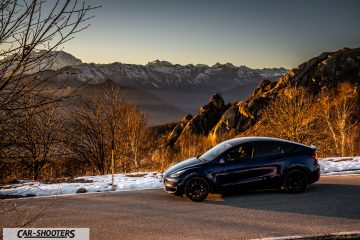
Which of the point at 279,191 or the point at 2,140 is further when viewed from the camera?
the point at 279,191

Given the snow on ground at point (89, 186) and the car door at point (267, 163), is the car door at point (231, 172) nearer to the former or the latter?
the car door at point (267, 163)

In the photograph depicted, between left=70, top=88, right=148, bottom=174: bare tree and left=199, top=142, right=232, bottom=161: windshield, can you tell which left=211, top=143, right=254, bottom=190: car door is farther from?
left=70, top=88, right=148, bottom=174: bare tree

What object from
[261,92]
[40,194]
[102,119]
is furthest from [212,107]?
[40,194]

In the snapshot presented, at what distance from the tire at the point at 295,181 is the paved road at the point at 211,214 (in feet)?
0.70

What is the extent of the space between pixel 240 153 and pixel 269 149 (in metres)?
0.81

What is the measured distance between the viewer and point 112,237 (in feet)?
24.2

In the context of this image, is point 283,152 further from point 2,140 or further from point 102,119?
point 102,119

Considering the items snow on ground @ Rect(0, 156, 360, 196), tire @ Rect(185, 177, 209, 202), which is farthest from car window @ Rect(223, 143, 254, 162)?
snow on ground @ Rect(0, 156, 360, 196)

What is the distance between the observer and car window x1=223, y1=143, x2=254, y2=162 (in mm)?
10570

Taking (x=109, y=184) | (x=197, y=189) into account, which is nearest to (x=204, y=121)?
(x=109, y=184)

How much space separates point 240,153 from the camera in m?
10.7

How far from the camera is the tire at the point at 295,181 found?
10.6 metres

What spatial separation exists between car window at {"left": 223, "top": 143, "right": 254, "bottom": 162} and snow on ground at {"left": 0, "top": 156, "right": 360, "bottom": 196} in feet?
9.65

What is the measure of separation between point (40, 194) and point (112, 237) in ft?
17.7
